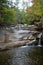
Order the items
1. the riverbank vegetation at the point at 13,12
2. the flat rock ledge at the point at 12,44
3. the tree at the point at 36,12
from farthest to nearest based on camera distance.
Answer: the tree at the point at 36,12 → the riverbank vegetation at the point at 13,12 → the flat rock ledge at the point at 12,44

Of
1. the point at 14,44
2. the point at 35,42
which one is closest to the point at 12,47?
the point at 14,44

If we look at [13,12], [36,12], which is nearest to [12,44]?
[13,12]

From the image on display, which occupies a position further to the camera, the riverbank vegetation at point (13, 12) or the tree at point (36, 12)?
the tree at point (36, 12)

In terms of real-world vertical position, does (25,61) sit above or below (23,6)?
below

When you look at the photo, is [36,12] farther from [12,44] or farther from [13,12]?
[12,44]

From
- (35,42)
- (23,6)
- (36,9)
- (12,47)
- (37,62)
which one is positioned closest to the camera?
(37,62)

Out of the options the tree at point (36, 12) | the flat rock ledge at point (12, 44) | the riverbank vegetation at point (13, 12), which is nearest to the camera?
the flat rock ledge at point (12, 44)

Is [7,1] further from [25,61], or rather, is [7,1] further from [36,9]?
[36,9]

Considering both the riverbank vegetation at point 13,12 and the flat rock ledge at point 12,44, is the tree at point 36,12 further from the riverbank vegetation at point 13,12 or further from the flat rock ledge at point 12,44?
the flat rock ledge at point 12,44

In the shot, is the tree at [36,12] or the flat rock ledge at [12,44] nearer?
the flat rock ledge at [12,44]

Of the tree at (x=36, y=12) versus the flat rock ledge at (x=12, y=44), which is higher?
the tree at (x=36, y=12)

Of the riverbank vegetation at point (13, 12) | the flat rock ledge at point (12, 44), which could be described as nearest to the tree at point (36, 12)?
the riverbank vegetation at point (13, 12)

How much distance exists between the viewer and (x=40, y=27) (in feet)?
104

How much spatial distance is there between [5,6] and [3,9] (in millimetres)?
949
